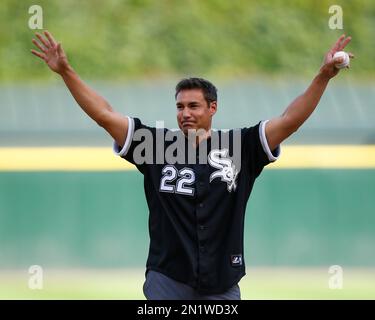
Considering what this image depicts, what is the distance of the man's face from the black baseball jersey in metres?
0.06

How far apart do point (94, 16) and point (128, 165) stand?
194 inches

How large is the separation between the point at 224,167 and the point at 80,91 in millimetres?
724

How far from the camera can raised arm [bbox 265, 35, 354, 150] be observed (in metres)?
4.03

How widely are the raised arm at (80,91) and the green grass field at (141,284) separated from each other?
421 centimetres

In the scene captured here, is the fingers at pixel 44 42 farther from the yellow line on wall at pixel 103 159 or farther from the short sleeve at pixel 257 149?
the yellow line on wall at pixel 103 159

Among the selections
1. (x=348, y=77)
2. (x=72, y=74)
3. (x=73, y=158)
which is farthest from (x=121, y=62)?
(x=72, y=74)

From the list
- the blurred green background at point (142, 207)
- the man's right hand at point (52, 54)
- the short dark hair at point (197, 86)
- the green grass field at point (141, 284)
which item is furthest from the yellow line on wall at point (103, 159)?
the man's right hand at point (52, 54)

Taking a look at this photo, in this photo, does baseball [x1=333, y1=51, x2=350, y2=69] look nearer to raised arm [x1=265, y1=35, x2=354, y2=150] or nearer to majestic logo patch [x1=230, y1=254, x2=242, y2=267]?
raised arm [x1=265, y1=35, x2=354, y2=150]

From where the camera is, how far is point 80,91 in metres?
4.08

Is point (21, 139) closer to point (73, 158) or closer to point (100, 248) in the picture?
point (73, 158)

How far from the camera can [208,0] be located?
13.3 m

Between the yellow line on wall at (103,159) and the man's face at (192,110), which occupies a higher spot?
the yellow line on wall at (103,159)

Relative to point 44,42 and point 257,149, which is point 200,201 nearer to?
point 257,149

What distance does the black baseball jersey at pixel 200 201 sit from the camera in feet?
13.0
